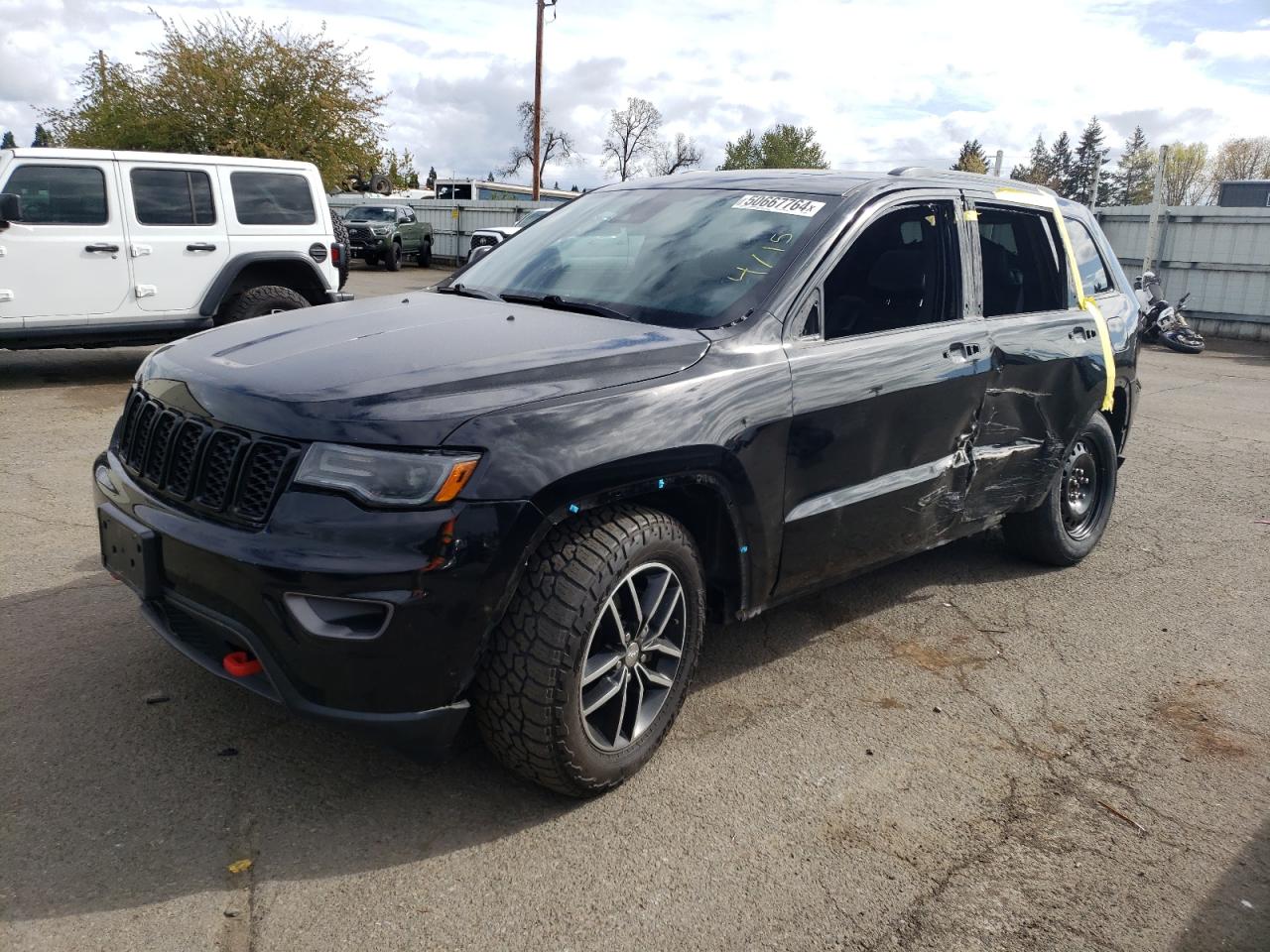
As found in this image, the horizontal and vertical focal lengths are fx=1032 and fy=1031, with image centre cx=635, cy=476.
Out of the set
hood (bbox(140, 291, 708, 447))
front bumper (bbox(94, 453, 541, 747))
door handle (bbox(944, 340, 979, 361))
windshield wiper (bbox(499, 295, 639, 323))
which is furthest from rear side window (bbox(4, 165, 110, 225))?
door handle (bbox(944, 340, 979, 361))

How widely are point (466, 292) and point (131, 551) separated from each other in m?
1.68

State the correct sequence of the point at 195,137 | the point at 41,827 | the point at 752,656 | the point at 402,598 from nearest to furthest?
the point at 402,598 → the point at 41,827 → the point at 752,656 → the point at 195,137

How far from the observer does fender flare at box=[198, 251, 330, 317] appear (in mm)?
9438

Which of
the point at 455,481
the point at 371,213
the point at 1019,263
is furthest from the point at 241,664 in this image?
the point at 371,213

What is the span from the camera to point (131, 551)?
292 centimetres

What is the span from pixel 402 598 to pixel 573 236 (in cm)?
216

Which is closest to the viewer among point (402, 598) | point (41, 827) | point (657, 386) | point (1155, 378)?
point (402, 598)

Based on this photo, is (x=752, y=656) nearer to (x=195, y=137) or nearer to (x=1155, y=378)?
(x=1155, y=378)

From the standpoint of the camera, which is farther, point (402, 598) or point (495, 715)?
point (495, 715)

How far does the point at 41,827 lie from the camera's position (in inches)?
107

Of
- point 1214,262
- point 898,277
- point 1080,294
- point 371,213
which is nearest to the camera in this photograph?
point 898,277

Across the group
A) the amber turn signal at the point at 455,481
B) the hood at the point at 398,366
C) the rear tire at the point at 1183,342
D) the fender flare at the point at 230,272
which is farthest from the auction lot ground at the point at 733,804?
the rear tire at the point at 1183,342

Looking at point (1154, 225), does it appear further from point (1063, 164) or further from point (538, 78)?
point (1063, 164)

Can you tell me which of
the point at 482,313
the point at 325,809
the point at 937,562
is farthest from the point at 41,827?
the point at 937,562
